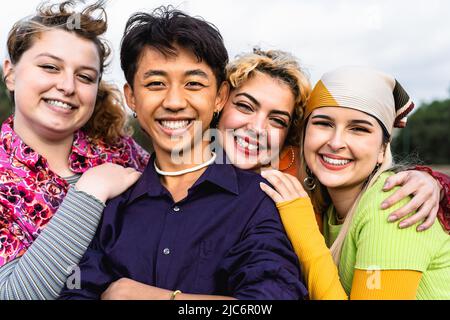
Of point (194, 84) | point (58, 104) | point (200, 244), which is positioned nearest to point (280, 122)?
point (194, 84)

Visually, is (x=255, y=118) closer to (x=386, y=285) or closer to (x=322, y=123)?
(x=322, y=123)

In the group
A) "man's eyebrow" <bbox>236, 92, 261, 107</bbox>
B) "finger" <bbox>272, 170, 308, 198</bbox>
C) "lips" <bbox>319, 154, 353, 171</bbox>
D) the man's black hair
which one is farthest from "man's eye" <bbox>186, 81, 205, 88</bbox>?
"lips" <bbox>319, 154, 353, 171</bbox>

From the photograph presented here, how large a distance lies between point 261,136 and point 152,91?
0.84 metres

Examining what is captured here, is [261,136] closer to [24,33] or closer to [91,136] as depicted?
[91,136]

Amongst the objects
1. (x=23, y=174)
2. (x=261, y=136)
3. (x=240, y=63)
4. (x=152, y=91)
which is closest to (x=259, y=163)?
(x=261, y=136)

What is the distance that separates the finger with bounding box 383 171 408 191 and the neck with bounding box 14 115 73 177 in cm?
192

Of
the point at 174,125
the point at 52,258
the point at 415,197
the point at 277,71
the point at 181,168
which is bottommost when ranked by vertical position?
the point at 52,258

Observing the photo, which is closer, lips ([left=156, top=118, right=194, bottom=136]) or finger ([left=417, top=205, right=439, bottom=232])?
finger ([left=417, top=205, right=439, bottom=232])

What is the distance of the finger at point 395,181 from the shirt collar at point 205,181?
81cm

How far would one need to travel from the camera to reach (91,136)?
3.56m

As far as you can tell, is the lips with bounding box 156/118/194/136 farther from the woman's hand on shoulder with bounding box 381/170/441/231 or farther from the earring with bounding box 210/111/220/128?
the woman's hand on shoulder with bounding box 381/170/441/231

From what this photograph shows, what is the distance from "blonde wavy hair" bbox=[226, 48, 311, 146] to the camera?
3211mm

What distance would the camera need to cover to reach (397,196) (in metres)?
2.64

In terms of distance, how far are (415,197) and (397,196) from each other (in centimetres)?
10
